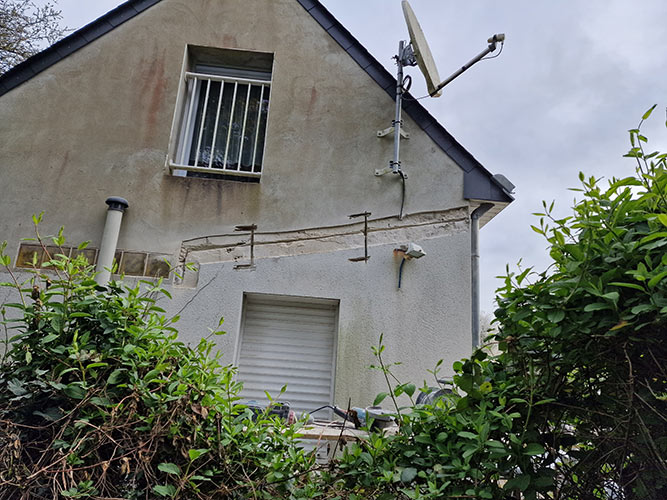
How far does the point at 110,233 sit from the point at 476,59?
390 centimetres

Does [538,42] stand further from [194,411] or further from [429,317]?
[194,411]

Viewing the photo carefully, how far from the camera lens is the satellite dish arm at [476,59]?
4.32 metres

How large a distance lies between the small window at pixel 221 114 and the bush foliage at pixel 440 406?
322 cm

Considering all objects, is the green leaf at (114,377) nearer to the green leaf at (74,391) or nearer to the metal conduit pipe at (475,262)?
the green leaf at (74,391)

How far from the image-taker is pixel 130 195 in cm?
464

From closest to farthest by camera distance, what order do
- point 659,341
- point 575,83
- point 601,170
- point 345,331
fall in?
point 659,341 < point 601,170 < point 345,331 < point 575,83

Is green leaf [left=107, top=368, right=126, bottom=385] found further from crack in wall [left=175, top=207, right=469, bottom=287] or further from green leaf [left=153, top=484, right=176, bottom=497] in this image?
crack in wall [left=175, top=207, right=469, bottom=287]

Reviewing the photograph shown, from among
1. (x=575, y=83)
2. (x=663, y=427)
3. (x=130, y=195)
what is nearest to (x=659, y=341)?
(x=663, y=427)

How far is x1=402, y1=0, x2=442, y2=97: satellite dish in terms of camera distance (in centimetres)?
460

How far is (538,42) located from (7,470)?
28.4ft

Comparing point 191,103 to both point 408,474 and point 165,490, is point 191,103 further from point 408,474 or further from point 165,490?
point 408,474

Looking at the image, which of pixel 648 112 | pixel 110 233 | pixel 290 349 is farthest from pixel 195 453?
pixel 110 233

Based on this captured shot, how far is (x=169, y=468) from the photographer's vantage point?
1769mm

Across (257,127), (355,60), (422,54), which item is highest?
(355,60)
